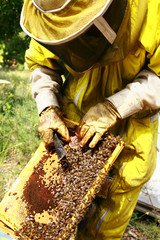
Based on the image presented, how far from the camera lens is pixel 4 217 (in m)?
2.01

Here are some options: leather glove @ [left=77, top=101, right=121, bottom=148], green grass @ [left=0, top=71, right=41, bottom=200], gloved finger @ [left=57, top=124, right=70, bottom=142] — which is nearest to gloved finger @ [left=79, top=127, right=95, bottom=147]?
leather glove @ [left=77, top=101, right=121, bottom=148]

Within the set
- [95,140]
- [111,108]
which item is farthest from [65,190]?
[111,108]

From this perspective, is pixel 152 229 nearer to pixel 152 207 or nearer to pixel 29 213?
pixel 152 207

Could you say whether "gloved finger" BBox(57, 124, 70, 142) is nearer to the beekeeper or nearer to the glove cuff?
the beekeeper

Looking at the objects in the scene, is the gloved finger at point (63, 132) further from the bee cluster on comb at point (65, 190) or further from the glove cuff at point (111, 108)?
the glove cuff at point (111, 108)

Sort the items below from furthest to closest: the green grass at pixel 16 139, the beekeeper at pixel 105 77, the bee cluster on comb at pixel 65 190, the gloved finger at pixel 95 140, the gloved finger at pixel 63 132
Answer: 1. the green grass at pixel 16 139
2. the gloved finger at pixel 63 132
3. the gloved finger at pixel 95 140
4. the bee cluster on comb at pixel 65 190
5. the beekeeper at pixel 105 77

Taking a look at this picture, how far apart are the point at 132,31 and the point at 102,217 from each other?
6.30 feet

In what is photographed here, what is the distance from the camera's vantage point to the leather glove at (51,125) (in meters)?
2.23

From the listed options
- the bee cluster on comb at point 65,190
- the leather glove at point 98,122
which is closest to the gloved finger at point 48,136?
the bee cluster on comb at point 65,190

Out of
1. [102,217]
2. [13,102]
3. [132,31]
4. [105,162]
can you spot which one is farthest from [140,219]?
[13,102]

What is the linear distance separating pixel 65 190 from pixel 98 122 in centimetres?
67

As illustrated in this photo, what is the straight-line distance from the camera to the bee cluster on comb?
185 cm

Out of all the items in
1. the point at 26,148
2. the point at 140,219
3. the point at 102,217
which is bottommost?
the point at 140,219

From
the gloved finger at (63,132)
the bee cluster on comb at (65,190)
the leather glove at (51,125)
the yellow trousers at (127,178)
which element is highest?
the leather glove at (51,125)
